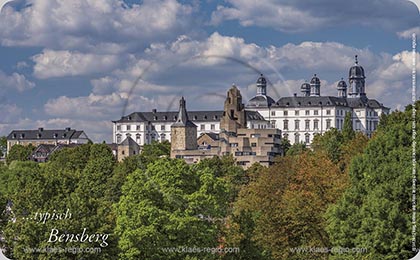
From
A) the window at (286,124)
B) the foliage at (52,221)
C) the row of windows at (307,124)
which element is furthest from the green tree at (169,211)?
the row of windows at (307,124)

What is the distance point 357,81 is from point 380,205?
9469 centimetres

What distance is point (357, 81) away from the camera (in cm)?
11306

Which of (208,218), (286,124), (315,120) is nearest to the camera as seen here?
(208,218)

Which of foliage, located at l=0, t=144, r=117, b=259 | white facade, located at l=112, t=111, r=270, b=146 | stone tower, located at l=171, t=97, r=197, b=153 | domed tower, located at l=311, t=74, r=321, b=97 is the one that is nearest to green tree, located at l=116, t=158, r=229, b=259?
foliage, located at l=0, t=144, r=117, b=259

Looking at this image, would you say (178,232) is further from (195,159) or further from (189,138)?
(189,138)

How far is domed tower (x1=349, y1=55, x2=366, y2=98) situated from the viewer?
11100 centimetres

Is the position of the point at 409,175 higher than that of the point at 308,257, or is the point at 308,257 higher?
the point at 409,175

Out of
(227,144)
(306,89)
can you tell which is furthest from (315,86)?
(227,144)

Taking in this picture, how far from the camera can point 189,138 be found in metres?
74.1

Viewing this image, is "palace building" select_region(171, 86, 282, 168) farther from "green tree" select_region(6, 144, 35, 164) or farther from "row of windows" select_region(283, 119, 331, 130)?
"green tree" select_region(6, 144, 35, 164)

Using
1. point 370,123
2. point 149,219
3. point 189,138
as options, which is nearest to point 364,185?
point 149,219

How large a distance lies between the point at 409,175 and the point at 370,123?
296 feet

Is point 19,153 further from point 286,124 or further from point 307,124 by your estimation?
point 307,124

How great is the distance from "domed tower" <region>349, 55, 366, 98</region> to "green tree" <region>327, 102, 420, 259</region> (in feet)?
292
